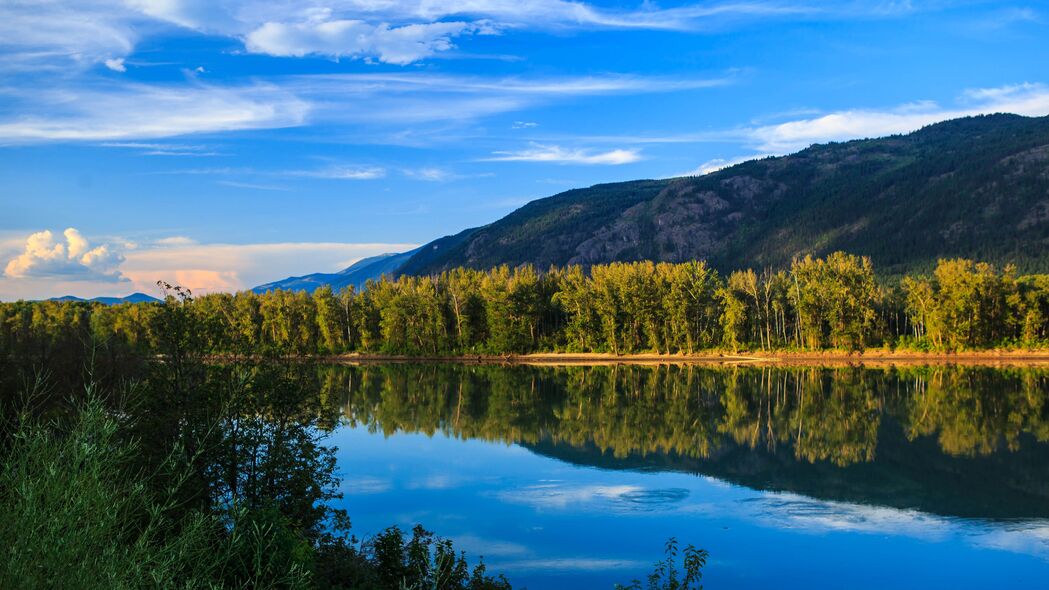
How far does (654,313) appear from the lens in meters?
109

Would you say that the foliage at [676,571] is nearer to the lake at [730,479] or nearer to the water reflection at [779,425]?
the lake at [730,479]

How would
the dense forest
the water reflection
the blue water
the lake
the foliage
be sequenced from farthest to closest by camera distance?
the dense forest → the water reflection → the lake → the blue water → the foliage

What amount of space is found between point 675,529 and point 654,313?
81912 millimetres

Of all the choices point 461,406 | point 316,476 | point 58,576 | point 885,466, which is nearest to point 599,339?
point 461,406

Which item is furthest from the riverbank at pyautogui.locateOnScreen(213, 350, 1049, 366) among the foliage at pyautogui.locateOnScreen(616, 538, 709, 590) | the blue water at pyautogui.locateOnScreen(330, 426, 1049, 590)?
the foliage at pyautogui.locateOnScreen(616, 538, 709, 590)

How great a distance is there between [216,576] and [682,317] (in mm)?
97244

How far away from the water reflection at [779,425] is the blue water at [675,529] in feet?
3.53

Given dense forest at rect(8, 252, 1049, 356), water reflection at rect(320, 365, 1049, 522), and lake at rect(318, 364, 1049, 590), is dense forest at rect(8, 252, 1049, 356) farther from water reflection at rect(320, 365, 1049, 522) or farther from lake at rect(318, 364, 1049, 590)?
lake at rect(318, 364, 1049, 590)

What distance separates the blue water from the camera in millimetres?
23531

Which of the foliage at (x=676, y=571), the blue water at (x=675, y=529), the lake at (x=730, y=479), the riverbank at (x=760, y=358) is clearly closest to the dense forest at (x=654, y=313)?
the riverbank at (x=760, y=358)

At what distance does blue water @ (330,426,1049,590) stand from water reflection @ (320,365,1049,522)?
1.07 m

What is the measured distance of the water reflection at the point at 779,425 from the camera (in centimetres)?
3428

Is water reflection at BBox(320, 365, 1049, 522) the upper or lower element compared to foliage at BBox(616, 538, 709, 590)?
lower

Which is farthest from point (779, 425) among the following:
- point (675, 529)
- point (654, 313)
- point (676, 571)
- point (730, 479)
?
point (654, 313)
